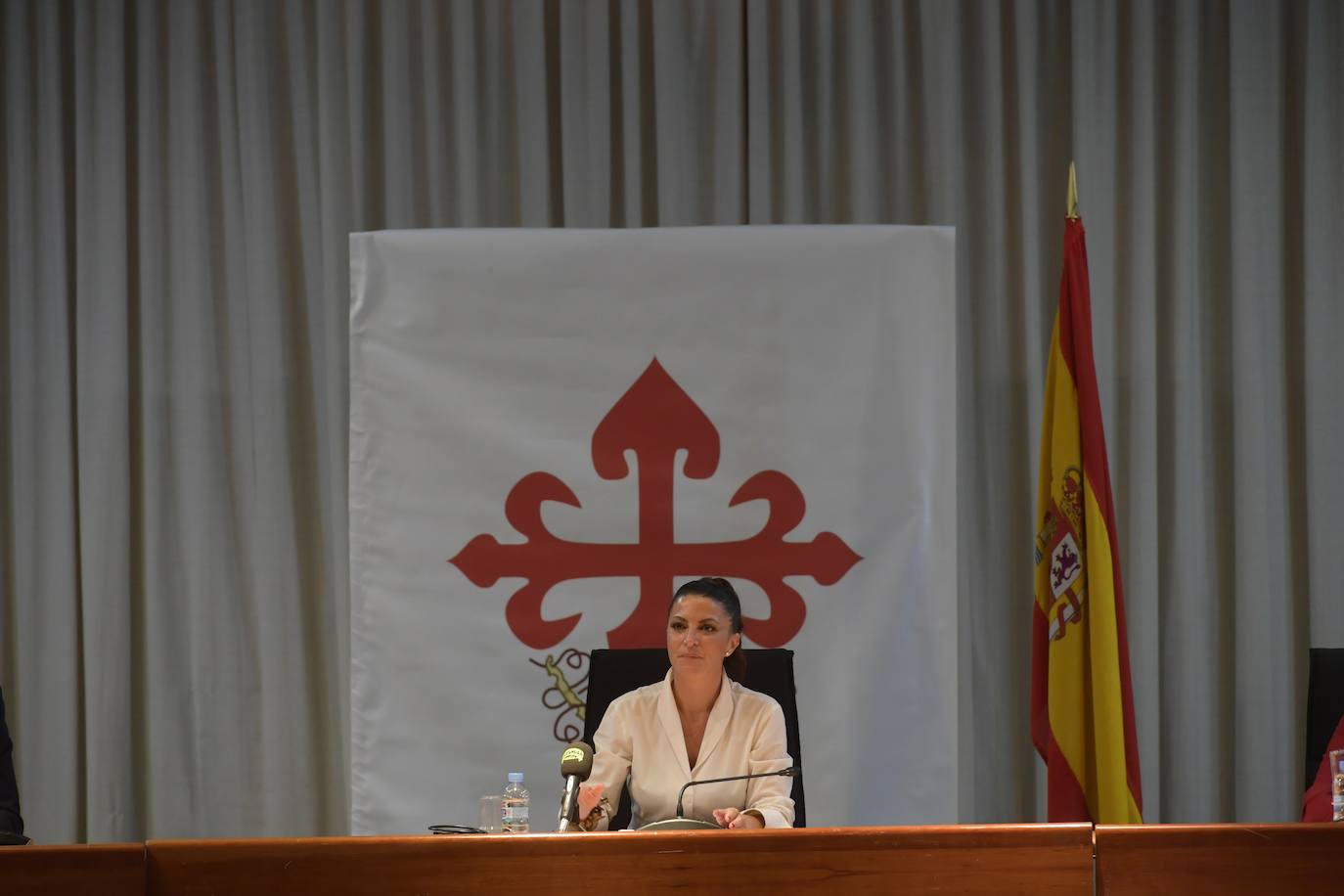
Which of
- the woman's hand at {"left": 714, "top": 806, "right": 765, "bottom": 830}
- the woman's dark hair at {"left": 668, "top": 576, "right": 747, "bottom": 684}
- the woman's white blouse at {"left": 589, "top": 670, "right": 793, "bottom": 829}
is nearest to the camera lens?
the woman's hand at {"left": 714, "top": 806, "right": 765, "bottom": 830}

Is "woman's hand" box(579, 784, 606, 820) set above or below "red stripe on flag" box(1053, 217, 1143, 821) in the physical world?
below

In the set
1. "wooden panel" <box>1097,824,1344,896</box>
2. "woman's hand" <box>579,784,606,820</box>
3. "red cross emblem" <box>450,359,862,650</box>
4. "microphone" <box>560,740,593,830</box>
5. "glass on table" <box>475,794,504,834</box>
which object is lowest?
"glass on table" <box>475,794,504,834</box>

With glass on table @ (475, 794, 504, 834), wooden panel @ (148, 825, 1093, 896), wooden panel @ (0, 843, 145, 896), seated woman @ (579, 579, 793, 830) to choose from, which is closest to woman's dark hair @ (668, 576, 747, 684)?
seated woman @ (579, 579, 793, 830)

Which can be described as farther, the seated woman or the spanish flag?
the spanish flag

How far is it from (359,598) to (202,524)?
0.76 m

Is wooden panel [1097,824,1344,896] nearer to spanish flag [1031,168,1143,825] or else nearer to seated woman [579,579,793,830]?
seated woman [579,579,793,830]

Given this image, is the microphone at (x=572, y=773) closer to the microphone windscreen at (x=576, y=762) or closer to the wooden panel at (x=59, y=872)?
the microphone windscreen at (x=576, y=762)

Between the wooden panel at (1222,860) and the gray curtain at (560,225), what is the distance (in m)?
2.30

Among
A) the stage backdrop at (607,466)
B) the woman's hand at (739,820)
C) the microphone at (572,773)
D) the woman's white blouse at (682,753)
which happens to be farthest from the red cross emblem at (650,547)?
the microphone at (572,773)

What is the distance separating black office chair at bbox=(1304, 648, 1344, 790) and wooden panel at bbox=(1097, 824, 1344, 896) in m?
1.57

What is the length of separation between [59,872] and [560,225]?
104 inches

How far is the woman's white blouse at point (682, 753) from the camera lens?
8.20 feet

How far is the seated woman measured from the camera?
2500 mm

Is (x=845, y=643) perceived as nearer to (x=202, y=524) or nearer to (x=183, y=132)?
(x=202, y=524)
